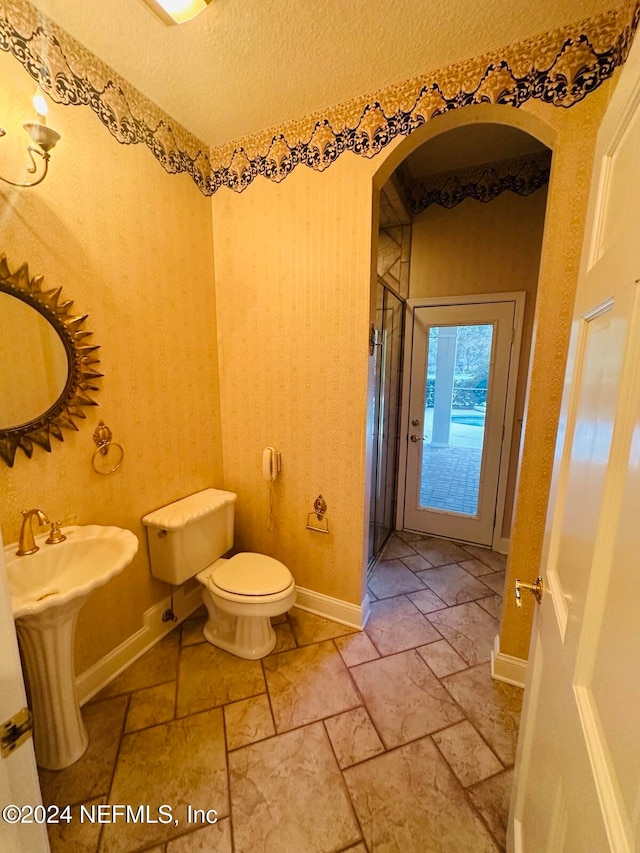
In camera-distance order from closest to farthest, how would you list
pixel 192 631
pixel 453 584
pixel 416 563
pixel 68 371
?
pixel 68 371
pixel 192 631
pixel 453 584
pixel 416 563

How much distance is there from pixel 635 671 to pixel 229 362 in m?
2.11

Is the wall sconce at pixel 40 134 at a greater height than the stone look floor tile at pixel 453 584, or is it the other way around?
the wall sconce at pixel 40 134

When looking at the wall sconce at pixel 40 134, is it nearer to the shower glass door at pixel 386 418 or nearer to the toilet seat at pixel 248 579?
the shower glass door at pixel 386 418

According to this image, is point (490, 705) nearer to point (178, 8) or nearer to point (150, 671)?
point (150, 671)

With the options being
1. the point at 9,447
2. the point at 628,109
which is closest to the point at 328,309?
the point at 628,109

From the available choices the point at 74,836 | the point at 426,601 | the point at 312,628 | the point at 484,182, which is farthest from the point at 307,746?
the point at 484,182

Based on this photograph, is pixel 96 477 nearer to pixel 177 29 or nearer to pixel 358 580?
pixel 358 580

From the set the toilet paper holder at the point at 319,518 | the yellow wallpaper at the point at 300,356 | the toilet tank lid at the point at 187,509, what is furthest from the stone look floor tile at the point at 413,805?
the toilet tank lid at the point at 187,509

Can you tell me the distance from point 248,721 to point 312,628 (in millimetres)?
628

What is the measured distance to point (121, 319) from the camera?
63.9 inches

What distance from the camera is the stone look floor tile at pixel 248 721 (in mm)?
1431

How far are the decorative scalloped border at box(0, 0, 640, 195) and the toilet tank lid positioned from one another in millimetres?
1762

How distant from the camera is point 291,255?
1.89m

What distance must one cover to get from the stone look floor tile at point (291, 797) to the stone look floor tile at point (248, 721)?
4 centimetres
